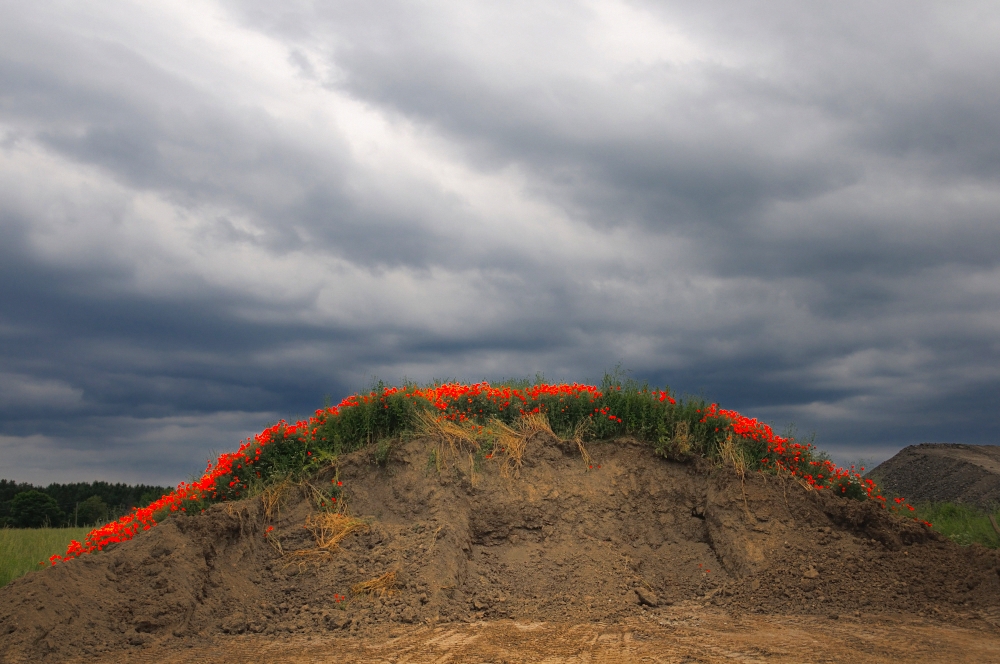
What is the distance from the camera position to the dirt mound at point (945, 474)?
682 inches

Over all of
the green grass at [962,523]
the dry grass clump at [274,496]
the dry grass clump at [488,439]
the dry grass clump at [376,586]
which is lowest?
the dry grass clump at [376,586]

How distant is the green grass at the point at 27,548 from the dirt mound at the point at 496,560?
13.5 ft

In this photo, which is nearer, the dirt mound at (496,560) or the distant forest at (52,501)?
the dirt mound at (496,560)

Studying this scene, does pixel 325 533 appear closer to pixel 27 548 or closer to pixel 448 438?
pixel 448 438

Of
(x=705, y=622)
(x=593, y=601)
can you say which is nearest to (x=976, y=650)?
(x=705, y=622)

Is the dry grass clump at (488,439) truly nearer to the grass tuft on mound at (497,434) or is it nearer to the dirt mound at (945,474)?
the grass tuft on mound at (497,434)

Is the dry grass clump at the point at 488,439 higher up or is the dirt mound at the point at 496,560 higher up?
the dry grass clump at the point at 488,439

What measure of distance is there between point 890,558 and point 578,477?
14.4ft

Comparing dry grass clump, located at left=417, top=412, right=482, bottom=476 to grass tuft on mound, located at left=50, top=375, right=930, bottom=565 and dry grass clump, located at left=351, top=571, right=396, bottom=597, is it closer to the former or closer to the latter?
grass tuft on mound, located at left=50, top=375, right=930, bottom=565

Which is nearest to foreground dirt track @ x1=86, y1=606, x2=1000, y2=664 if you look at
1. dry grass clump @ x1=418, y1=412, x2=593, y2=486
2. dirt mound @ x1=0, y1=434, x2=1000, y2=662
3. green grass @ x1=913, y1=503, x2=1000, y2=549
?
dirt mound @ x1=0, y1=434, x2=1000, y2=662

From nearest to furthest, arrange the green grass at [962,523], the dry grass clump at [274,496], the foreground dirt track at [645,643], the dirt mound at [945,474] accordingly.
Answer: the foreground dirt track at [645,643]
the dry grass clump at [274,496]
the green grass at [962,523]
the dirt mound at [945,474]

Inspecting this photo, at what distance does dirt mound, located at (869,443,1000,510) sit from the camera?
56.9ft

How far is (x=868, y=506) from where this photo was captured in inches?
412

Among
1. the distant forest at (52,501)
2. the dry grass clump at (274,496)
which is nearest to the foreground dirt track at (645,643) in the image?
the dry grass clump at (274,496)
